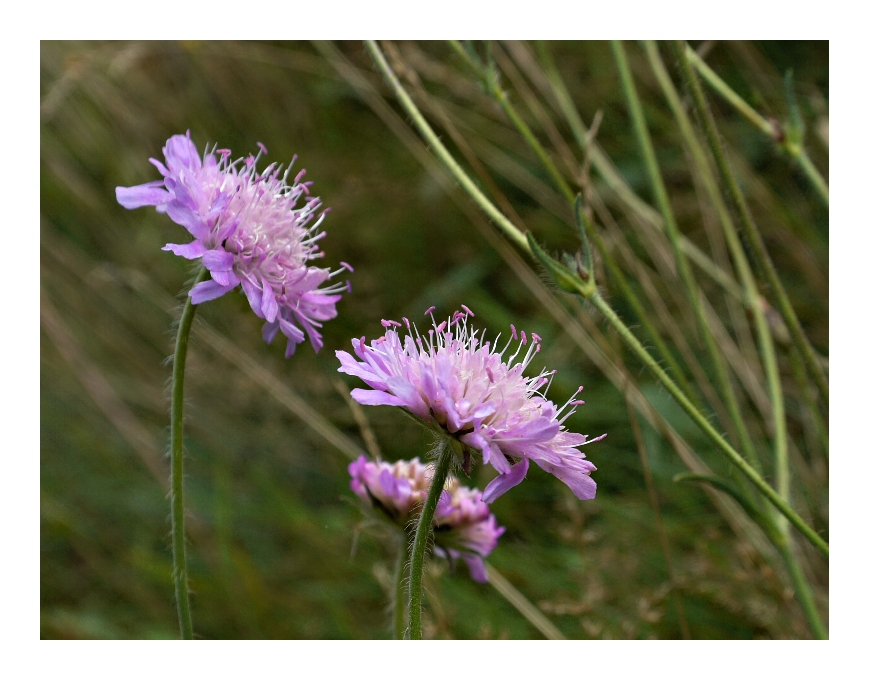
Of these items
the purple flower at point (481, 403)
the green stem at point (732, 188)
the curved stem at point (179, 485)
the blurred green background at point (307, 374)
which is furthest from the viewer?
the blurred green background at point (307, 374)

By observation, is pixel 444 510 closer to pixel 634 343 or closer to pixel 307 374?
pixel 634 343

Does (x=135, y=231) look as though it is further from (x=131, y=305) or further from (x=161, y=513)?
(x=161, y=513)

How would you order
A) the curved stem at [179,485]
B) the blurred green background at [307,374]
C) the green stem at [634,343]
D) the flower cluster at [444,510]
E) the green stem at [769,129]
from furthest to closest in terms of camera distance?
1. the blurred green background at [307,374]
2. the green stem at [769,129]
3. the flower cluster at [444,510]
4. the green stem at [634,343]
5. the curved stem at [179,485]

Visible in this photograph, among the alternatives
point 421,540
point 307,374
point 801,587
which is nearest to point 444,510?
point 421,540

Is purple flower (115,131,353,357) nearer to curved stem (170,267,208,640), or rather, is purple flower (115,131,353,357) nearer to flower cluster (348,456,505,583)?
curved stem (170,267,208,640)

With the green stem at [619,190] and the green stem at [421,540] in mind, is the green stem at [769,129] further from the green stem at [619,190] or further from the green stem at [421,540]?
the green stem at [421,540]

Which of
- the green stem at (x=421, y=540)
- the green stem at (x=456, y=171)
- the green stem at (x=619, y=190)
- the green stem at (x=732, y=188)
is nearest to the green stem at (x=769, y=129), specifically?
the green stem at (x=732, y=188)
